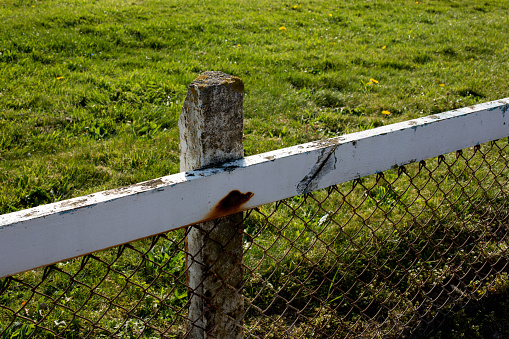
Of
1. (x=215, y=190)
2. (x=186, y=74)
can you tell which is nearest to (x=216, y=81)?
(x=215, y=190)

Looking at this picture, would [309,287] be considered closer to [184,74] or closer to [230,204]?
[230,204]

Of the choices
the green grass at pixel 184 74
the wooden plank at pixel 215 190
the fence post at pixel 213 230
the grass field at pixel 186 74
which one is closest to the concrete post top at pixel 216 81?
the fence post at pixel 213 230

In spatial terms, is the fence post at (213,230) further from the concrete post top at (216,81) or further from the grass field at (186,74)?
the grass field at (186,74)

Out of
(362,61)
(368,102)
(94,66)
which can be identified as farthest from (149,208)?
(362,61)

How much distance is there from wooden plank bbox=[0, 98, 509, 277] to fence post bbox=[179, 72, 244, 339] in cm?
8

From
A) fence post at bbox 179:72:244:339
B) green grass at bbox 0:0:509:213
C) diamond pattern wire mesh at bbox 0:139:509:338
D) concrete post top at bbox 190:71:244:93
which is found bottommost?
diamond pattern wire mesh at bbox 0:139:509:338

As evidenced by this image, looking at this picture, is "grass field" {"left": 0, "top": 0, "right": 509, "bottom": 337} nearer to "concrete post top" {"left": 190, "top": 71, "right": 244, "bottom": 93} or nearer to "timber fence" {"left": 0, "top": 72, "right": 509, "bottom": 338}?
"timber fence" {"left": 0, "top": 72, "right": 509, "bottom": 338}

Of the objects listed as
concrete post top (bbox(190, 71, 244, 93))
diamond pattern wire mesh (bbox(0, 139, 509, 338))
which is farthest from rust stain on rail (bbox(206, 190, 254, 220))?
diamond pattern wire mesh (bbox(0, 139, 509, 338))

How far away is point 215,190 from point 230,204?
0.26 ft

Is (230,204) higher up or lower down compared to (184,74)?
higher up

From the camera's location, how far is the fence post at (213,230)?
1308mm

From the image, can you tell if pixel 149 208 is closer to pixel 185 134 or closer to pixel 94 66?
pixel 185 134

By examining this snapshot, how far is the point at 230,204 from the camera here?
139cm

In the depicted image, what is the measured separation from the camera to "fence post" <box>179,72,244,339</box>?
131 centimetres
